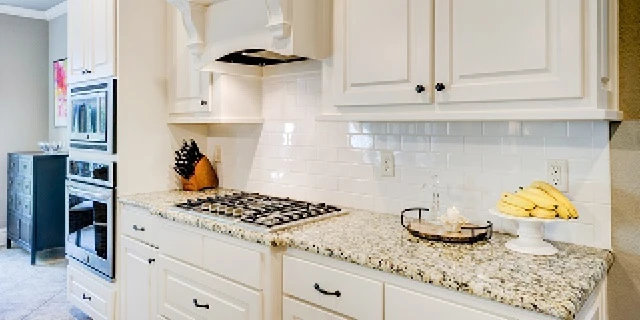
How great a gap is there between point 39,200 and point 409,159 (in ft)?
12.9

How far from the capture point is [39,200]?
4402 mm

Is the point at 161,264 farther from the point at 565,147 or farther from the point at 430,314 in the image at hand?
the point at 565,147

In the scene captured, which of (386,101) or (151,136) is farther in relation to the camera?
(151,136)

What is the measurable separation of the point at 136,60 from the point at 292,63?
1.00m

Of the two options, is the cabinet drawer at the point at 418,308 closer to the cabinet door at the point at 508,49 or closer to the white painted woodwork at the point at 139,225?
the cabinet door at the point at 508,49

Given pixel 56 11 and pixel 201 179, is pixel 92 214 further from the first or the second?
pixel 56 11

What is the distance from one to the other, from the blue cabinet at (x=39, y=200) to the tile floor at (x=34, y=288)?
15 centimetres

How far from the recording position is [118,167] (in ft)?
8.81

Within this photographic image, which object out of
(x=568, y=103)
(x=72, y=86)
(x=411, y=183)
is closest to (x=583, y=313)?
(x=568, y=103)

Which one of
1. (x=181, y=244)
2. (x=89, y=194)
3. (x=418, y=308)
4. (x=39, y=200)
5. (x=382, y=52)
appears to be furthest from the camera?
(x=39, y=200)

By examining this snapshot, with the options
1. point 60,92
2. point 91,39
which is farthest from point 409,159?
point 60,92

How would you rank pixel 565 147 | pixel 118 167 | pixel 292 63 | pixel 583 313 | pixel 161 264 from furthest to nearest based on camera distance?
pixel 118 167 < pixel 292 63 < pixel 161 264 < pixel 565 147 < pixel 583 313

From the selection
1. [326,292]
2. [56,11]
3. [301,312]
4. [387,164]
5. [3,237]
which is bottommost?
[3,237]

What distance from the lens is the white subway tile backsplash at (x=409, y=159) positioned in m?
1.59
